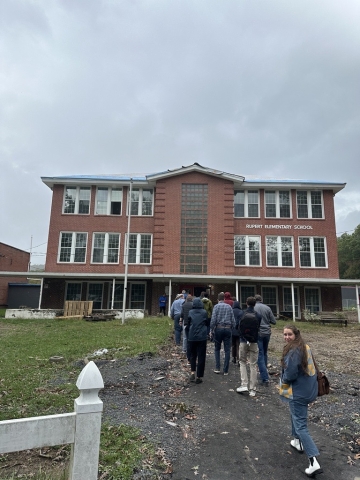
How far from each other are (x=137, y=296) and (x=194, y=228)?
6.54 metres

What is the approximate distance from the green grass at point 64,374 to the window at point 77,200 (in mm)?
11052

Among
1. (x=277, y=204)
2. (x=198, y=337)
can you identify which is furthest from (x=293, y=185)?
(x=198, y=337)

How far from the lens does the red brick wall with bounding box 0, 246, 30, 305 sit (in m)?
31.6

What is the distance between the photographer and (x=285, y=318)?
75.7ft

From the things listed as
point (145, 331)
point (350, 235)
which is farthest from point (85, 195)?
point (350, 235)

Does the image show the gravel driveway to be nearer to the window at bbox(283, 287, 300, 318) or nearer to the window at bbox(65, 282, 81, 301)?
the window at bbox(283, 287, 300, 318)

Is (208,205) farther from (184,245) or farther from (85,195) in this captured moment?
(85,195)

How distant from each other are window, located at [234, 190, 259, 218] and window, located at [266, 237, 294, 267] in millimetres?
2386

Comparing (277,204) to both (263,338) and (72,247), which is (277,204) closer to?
(72,247)

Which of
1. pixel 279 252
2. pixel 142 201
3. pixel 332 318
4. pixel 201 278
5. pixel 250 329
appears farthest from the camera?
pixel 142 201

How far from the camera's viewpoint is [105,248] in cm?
2444

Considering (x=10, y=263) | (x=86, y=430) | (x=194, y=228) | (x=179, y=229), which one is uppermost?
(x=194, y=228)

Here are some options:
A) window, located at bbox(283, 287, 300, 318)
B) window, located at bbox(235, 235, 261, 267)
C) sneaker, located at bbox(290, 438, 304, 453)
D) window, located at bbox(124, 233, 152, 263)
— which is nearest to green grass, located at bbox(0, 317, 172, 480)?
sneaker, located at bbox(290, 438, 304, 453)

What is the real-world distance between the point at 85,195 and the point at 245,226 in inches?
488
